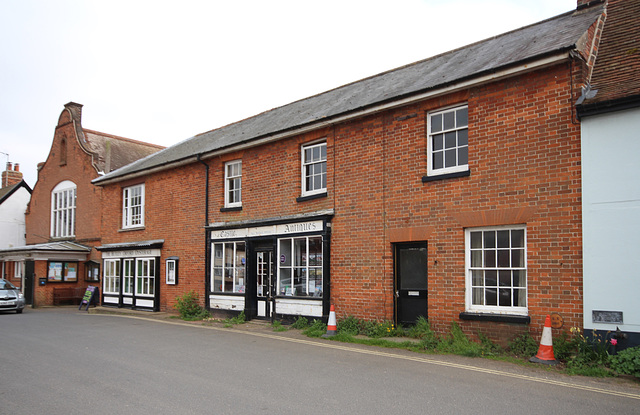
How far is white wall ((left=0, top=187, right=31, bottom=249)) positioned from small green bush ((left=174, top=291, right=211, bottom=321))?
22.6m

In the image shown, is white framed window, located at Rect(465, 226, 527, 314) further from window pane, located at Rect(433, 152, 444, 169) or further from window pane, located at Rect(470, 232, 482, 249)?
window pane, located at Rect(433, 152, 444, 169)

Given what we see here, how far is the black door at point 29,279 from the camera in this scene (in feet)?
79.5

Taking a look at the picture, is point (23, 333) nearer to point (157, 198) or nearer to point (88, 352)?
point (88, 352)

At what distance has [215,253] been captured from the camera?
17.2 m

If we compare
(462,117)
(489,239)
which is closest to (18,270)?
(462,117)

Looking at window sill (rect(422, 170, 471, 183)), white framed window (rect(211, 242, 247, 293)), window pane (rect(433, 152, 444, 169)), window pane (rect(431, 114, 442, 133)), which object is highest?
window pane (rect(431, 114, 442, 133))

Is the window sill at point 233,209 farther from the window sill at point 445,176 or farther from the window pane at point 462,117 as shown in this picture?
the window pane at point 462,117

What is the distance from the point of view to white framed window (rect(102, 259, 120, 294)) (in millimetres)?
22078

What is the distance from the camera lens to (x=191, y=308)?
17328 millimetres

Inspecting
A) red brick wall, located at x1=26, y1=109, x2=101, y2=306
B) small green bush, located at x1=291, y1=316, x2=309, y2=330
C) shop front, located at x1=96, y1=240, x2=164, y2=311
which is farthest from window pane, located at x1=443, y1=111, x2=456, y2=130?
red brick wall, located at x1=26, y1=109, x2=101, y2=306

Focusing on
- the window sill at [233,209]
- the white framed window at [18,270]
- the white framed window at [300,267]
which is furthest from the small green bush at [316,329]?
the white framed window at [18,270]

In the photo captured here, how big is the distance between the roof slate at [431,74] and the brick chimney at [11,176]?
23.2 m

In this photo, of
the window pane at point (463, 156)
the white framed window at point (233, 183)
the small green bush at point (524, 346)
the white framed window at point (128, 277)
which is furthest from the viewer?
the white framed window at point (128, 277)

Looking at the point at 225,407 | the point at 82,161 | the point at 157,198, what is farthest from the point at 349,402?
the point at 82,161
